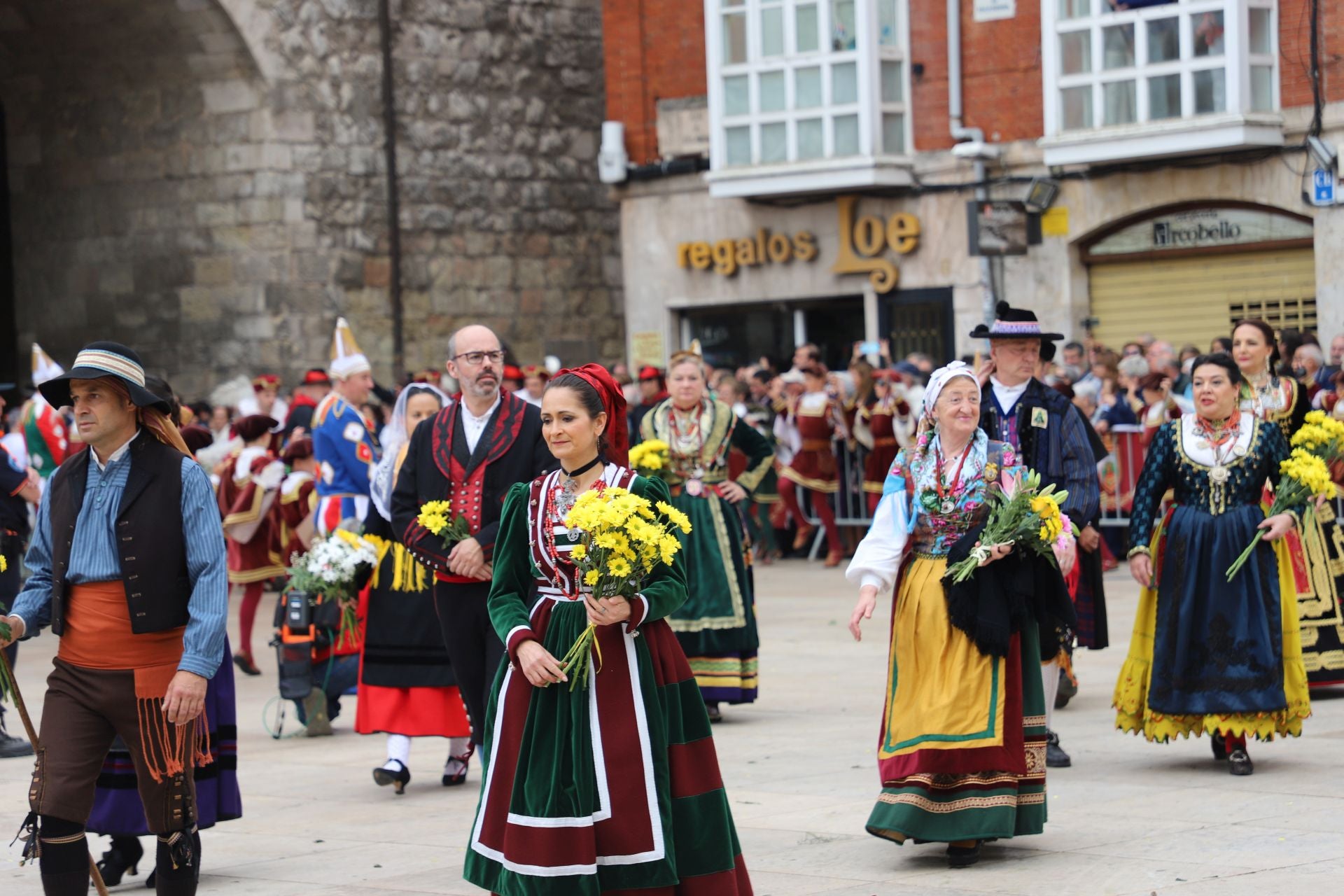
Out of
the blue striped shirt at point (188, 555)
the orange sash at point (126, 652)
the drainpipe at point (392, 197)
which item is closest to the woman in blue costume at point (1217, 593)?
the blue striped shirt at point (188, 555)

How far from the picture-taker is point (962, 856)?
6.73 metres

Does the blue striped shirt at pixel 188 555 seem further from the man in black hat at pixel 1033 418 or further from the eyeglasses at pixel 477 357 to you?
the man in black hat at pixel 1033 418

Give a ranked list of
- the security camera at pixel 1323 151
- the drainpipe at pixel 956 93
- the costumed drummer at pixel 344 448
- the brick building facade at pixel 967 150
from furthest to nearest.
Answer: the drainpipe at pixel 956 93 < the brick building facade at pixel 967 150 < the security camera at pixel 1323 151 < the costumed drummer at pixel 344 448

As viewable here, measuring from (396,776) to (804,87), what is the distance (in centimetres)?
1495

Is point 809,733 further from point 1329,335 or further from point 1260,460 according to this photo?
point 1329,335

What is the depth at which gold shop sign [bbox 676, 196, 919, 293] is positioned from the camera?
22.0 meters

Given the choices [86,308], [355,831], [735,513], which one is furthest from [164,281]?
[355,831]

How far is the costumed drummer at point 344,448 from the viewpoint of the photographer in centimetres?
1117

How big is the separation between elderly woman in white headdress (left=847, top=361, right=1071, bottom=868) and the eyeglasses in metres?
1.76

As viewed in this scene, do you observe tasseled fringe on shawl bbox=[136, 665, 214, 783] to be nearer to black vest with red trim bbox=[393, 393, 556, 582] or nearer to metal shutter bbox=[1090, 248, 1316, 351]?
black vest with red trim bbox=[393, 393, 556, 582]

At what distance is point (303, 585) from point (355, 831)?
202 cm

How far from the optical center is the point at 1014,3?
2116cm

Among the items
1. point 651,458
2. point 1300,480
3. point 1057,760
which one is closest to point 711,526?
point 651,458

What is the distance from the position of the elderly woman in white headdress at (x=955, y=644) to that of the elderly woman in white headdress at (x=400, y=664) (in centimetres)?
232
